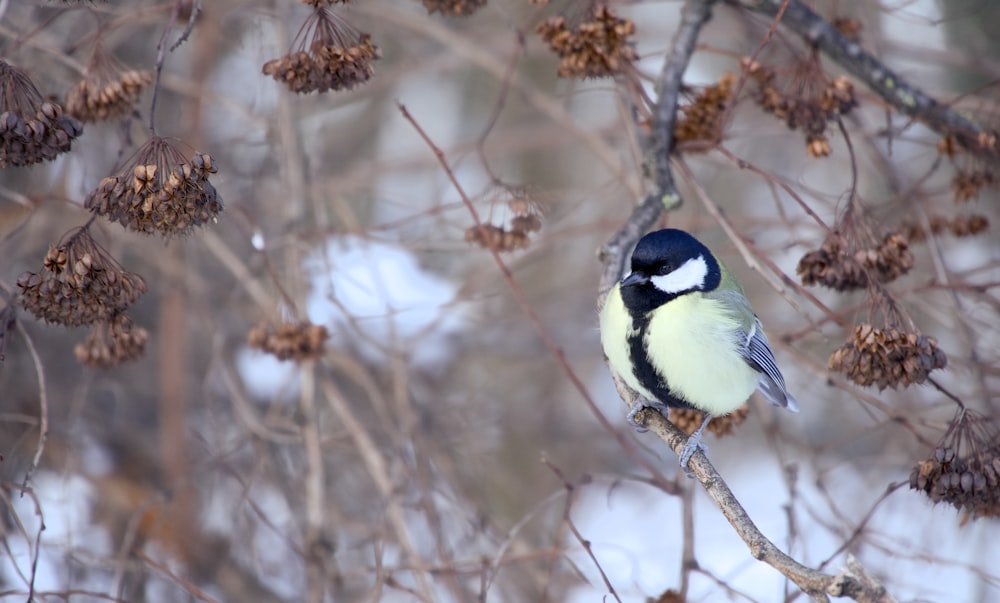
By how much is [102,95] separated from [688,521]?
74.2 inches

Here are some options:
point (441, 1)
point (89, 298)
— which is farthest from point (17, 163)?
point (441, 1)

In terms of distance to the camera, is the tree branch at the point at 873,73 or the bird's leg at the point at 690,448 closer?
the bird's leg at the point at 690,448

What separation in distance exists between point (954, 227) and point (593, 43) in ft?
4.35

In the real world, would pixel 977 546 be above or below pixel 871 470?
below

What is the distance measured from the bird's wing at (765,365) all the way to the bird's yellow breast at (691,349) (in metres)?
0.05

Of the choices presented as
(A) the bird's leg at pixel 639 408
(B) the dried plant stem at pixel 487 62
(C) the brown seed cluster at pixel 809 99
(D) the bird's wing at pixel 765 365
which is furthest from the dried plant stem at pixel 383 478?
(C) the brown seed cluster at pixel 809 99

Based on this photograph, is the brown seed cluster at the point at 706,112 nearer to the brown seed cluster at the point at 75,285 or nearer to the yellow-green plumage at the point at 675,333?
the yellow-green plumage at the point at 675,333

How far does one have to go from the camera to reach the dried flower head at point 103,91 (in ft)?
7.24

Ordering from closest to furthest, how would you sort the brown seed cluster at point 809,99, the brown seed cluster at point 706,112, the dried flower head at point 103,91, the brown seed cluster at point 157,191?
the brown seed cluster at point 157,191
the dried flower head at point 103,91
the brown seed cluster at point 809,99
the brown seed cluster at point 706,112

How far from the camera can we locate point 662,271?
7.89ft

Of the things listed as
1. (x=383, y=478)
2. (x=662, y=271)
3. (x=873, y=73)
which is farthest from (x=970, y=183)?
(x=383, y=478)

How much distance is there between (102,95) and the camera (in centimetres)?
220

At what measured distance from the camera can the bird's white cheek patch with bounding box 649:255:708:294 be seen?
2.43 metres

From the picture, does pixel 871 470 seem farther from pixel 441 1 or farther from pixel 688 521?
pixel 441 1
